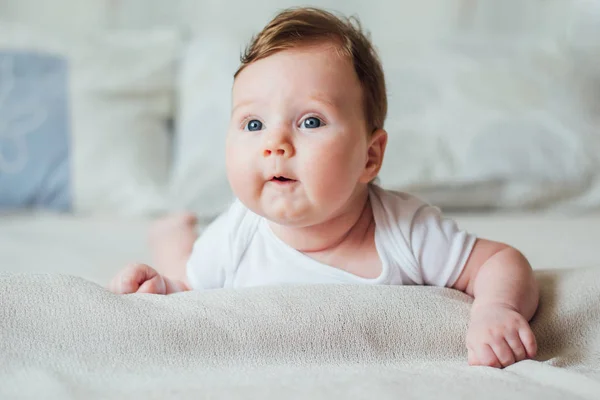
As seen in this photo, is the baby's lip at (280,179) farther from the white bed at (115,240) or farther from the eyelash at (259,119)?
the white bed at (115,240)

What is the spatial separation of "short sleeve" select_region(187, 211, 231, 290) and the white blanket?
0.23 meters

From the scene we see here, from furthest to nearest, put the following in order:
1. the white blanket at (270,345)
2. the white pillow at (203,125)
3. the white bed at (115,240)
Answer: the white pillow at (203,125), the white bed at (115,240), the white blanket at (270,345)

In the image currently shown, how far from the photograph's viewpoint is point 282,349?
81cm

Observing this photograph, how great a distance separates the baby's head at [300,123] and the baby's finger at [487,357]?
0.26 m

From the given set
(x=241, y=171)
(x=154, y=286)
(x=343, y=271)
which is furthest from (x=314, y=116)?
(x=154, y=286)

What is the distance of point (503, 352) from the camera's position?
0.81 meters

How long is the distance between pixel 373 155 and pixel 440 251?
0.16m

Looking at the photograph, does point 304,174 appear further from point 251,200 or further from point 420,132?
point 420,132

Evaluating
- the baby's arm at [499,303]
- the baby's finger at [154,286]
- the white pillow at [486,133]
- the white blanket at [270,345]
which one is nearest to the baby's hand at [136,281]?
the baby's finger at [154,286]

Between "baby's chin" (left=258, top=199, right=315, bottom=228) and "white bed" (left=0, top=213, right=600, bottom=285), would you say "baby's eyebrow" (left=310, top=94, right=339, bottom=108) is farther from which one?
"white bed" (left=0, top=213, right=600, bottom=285)

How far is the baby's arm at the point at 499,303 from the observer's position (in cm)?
82

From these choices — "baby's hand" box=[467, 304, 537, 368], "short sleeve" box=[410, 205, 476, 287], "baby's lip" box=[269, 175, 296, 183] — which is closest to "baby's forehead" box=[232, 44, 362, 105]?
"baby's lip" box=[269, 175, 296, 183]

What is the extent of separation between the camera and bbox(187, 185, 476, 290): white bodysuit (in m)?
1.02

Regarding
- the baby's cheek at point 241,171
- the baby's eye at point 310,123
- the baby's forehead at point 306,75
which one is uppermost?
the baby's forehead at point 306,75
